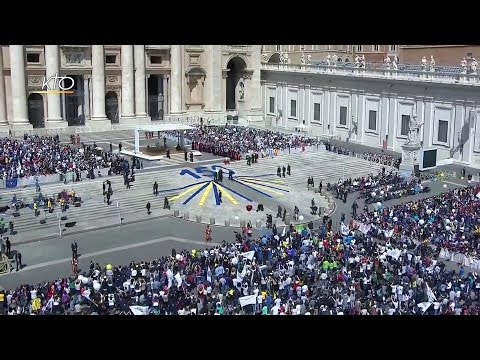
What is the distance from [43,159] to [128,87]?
20.4m

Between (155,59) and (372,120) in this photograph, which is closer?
(372,120)

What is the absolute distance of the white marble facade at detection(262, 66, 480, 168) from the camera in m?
42.3

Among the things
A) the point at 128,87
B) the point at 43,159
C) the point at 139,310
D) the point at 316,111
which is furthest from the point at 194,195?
the point at 128,87

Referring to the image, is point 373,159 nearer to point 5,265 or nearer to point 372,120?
point 372,120

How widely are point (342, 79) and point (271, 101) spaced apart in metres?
12.0

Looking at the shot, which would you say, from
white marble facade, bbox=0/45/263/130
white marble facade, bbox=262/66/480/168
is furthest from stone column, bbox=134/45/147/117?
white marble facade, bbox=262/66/480/168

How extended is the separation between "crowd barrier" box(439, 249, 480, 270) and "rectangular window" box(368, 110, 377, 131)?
2600 cm

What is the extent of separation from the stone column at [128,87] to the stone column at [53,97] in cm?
614

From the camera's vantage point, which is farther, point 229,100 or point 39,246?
point 229,100

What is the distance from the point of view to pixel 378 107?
49.3 m

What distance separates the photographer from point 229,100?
218ft

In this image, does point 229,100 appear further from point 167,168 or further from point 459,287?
point 459,287
